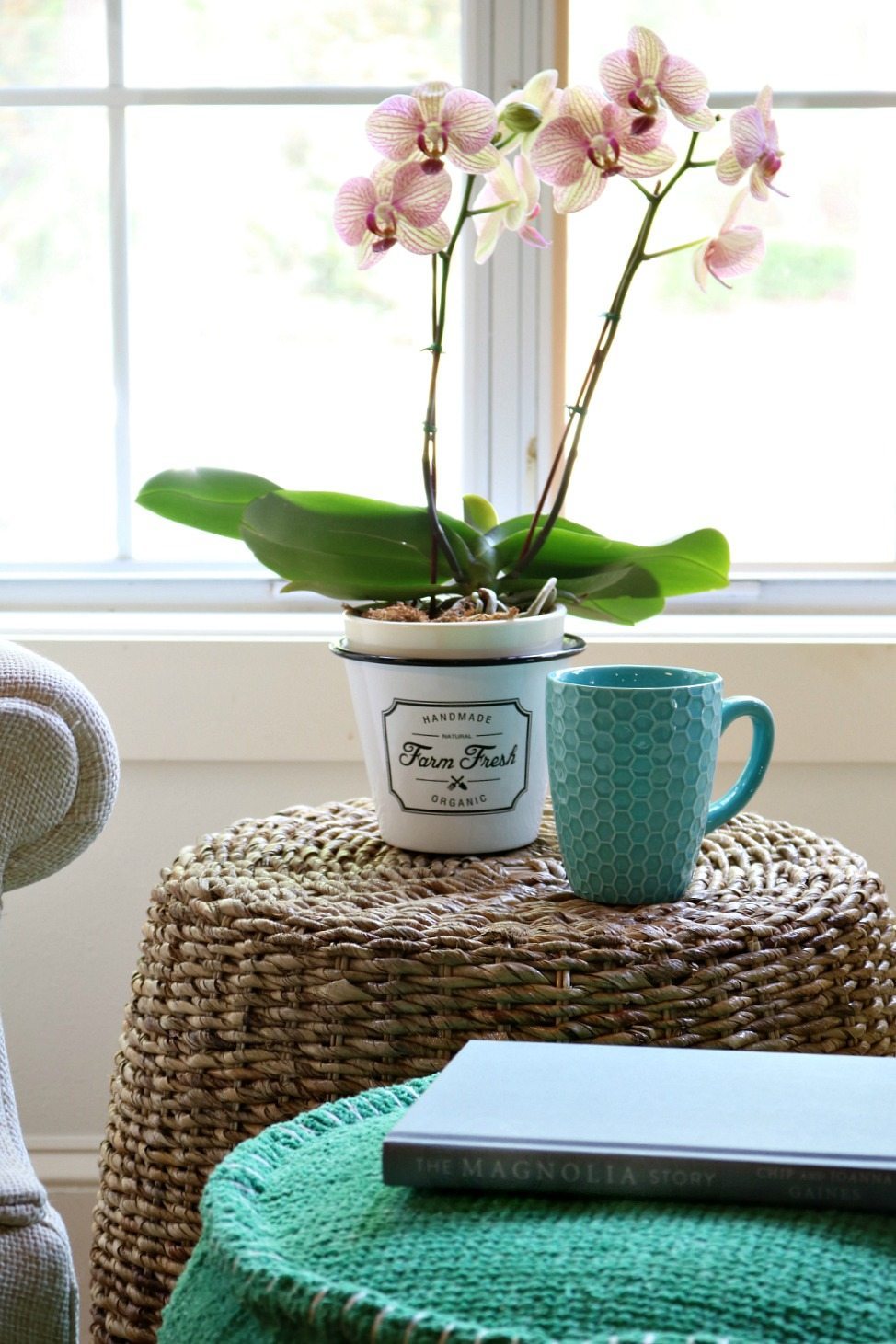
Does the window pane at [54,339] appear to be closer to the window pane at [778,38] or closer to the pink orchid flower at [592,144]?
the window pane at [778,38]

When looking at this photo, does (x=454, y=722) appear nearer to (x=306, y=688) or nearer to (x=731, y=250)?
(x=731, y=250)

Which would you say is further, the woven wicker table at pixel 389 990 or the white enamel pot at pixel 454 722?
the white enamel pot at pixel 454 722

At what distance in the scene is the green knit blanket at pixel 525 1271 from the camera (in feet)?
1.39

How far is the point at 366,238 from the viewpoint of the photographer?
856mm

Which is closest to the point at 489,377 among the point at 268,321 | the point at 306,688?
the point at 268,321

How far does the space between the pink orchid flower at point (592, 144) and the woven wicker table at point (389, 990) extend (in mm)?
431

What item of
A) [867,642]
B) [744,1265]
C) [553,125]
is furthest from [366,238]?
[867,642]

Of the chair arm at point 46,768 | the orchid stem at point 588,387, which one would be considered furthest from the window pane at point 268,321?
the chair arm at point 46,768

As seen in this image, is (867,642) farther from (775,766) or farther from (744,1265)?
(744,1265)

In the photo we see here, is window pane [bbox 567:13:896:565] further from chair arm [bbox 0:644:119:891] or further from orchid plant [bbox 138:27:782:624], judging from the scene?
chair arm [bbox 0:644:119:891]

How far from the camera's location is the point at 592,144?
0.84 meters

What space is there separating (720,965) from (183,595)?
3.05ft

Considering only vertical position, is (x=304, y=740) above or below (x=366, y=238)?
below

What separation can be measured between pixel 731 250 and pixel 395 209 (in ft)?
0.71
